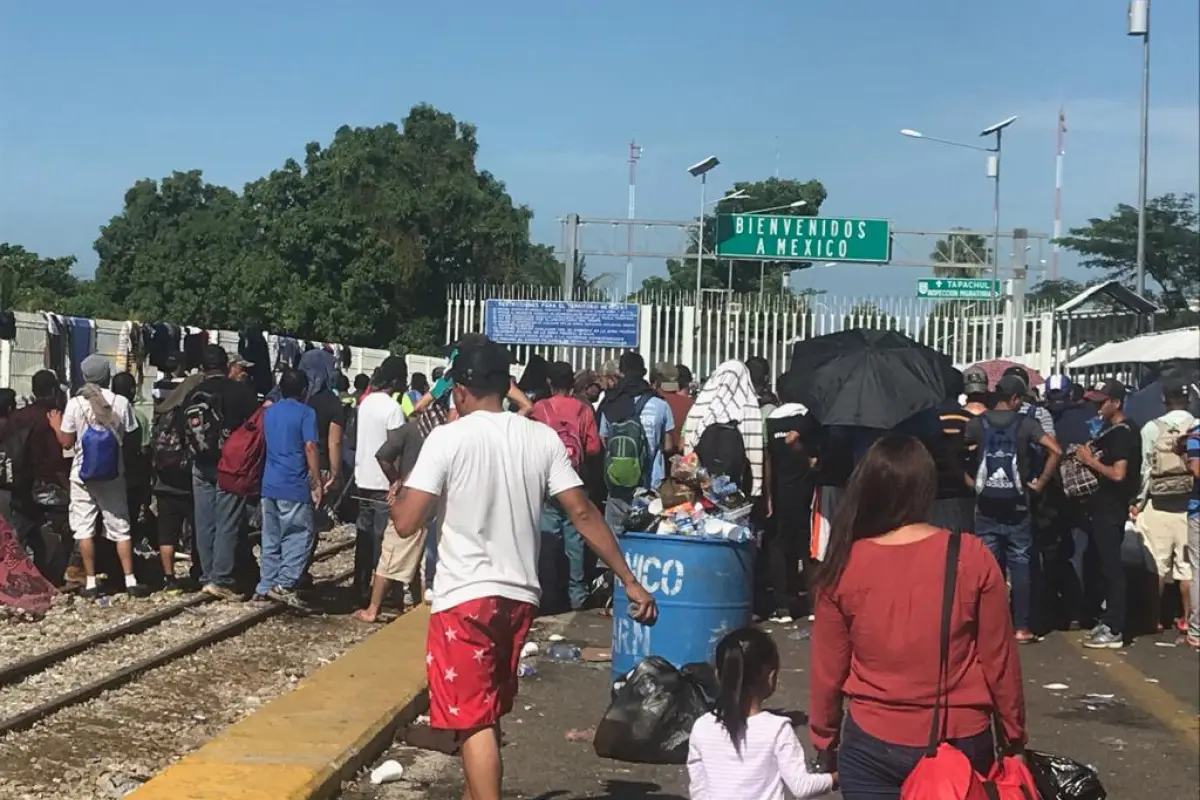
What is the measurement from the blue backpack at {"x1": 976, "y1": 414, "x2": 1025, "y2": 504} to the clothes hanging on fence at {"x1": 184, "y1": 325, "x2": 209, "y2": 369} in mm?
8553

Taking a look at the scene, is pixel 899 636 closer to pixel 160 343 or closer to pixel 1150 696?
pixel 1150 696

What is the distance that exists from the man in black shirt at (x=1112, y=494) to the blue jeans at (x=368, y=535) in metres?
5.28

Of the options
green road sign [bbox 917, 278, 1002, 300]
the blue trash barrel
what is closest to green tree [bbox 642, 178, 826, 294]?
green road sign [bbox 917, 278, 1002, 300]

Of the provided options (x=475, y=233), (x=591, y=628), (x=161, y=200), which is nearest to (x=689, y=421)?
(x=591, y=628)

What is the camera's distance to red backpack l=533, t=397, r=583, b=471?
11.4 metres

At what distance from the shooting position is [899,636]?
402cm

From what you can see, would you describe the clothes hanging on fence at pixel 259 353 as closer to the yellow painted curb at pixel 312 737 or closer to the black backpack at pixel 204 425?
the black backpack at pixel 204 425

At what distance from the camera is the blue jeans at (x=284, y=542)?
11.6m

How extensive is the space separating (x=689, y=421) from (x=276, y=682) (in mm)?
3639

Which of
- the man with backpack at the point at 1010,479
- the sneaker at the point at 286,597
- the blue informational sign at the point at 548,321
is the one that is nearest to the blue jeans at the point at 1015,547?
the man with backpack at the point at 1010,479

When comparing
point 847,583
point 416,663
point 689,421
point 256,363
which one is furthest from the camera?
point 256,363

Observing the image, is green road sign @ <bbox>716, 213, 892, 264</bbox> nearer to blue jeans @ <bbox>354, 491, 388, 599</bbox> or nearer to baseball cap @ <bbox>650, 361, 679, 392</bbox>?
baseball cap @ <bbox>650, 361, 679, 392</bbox>

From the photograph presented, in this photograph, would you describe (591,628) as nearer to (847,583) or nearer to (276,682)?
(276,682)

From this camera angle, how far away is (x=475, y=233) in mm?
48156
